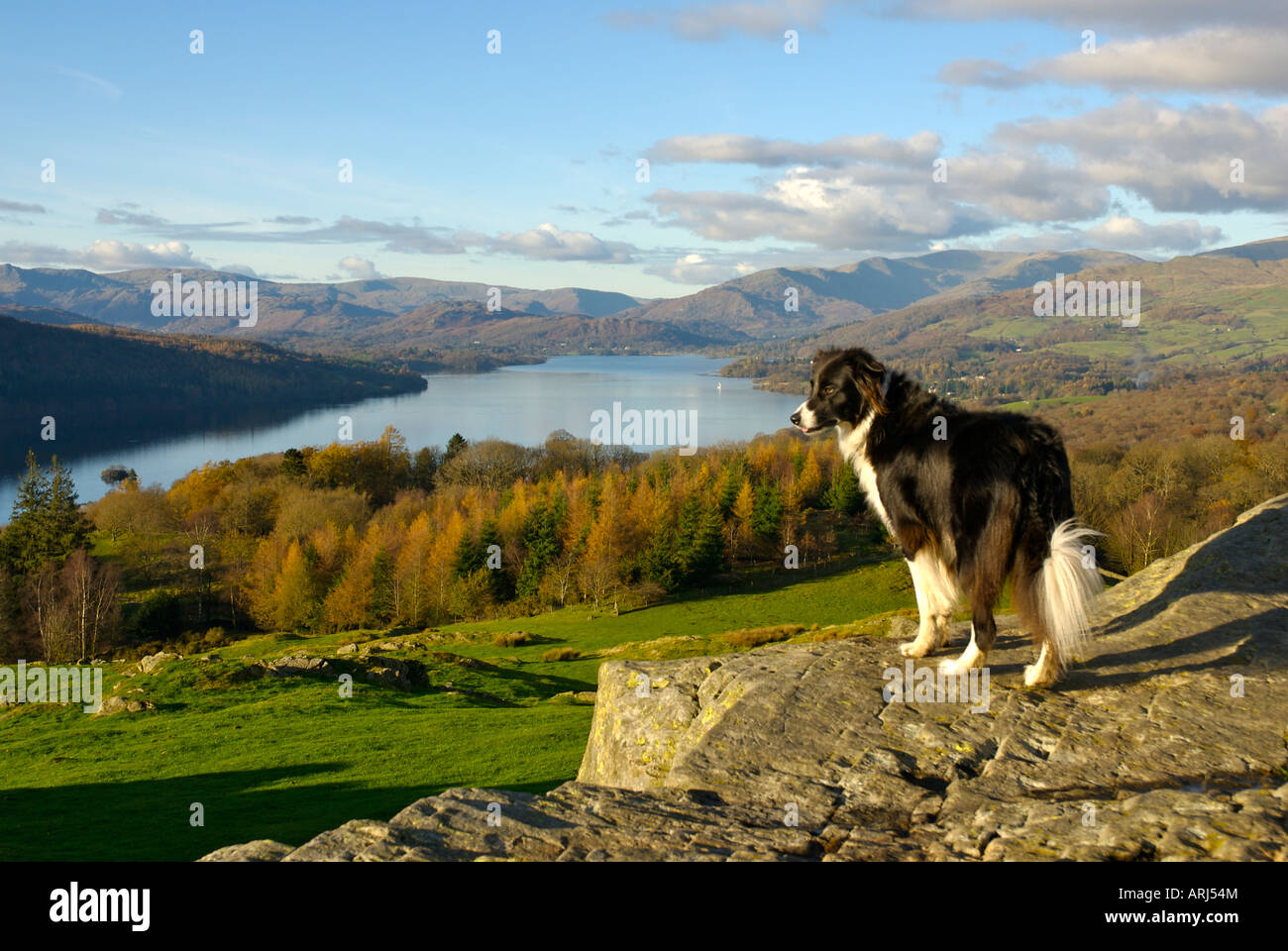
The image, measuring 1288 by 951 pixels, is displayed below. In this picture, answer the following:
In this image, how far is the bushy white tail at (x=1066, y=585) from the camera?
19.2ft

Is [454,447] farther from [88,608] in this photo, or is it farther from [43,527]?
[88,608]

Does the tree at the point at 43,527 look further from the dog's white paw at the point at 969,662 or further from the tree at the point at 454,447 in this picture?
the dog's white paw at the point at 969,662

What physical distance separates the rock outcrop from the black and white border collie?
1.95ft

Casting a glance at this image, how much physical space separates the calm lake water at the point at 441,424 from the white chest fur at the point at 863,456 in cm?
9515

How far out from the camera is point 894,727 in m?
5.65

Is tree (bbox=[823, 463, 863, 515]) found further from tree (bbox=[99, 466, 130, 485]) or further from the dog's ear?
tree (bbox=[99, 466, 130, 485])

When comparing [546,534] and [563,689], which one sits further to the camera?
[546,534]

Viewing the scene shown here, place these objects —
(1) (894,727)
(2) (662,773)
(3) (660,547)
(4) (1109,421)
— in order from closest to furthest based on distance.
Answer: (1) (894,727), (2) (662,773), (3) (660,547), (4) (1109,421)

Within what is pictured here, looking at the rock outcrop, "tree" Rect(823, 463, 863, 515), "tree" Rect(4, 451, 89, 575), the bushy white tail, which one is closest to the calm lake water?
"tree" Rect(4, 451, 89, 575)

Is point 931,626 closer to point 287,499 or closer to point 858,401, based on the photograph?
point 858,401

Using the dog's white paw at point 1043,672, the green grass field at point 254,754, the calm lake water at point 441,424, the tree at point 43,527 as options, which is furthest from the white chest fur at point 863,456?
the calm lake water at point 441,424

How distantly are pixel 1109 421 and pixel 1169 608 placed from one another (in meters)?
90.9

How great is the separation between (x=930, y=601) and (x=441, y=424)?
138808mm
